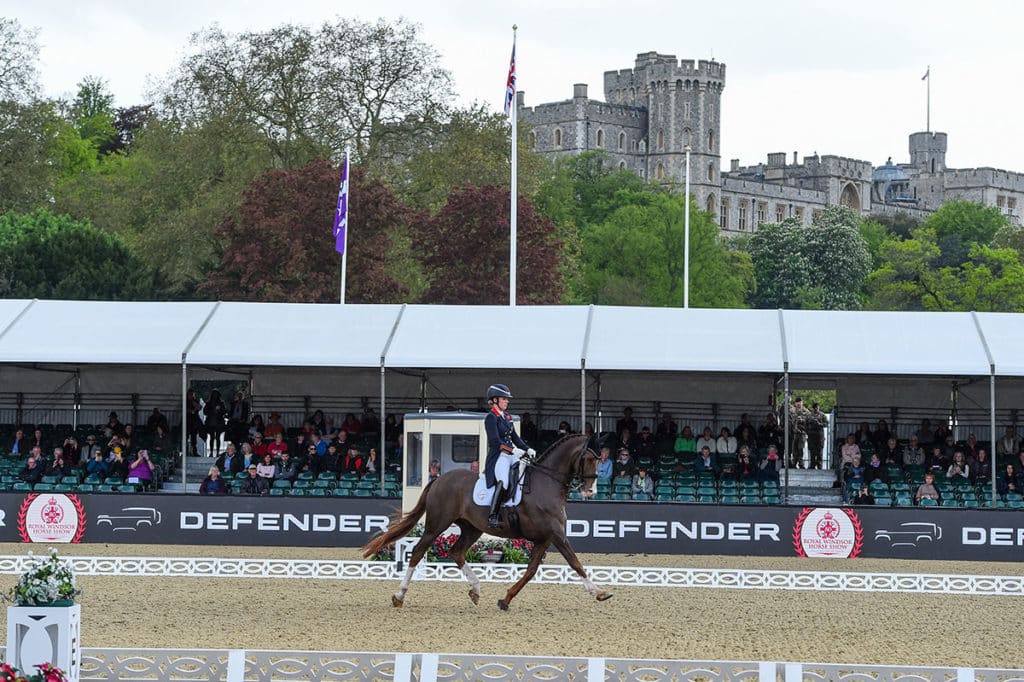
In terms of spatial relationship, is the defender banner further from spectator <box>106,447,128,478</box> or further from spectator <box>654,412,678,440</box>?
spectator <box>654,412,678,440</box>

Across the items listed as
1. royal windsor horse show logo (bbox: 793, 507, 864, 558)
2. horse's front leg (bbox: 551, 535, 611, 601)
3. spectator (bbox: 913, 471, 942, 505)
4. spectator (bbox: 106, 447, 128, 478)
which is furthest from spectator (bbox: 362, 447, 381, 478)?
horse's front leg (bbox: 551, 535, 611, 601)

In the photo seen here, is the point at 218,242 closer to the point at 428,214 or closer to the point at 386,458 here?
the point at 428,214

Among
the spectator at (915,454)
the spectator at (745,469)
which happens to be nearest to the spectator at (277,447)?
the spectator at (745,469)

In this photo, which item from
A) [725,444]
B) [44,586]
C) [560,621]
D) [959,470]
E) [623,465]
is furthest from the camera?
[725,444]

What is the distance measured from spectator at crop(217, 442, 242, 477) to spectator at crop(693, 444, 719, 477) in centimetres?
800

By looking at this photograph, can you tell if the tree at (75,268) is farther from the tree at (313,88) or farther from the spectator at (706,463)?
the spectator at (706,463)

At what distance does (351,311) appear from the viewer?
2742 cm

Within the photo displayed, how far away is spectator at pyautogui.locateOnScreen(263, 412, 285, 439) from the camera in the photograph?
94.0ft

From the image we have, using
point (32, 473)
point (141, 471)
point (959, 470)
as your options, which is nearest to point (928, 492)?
point (959, 470)

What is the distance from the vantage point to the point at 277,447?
2742 centimetres

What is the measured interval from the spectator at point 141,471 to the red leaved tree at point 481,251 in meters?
21.0

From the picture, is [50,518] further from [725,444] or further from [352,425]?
[725,444]

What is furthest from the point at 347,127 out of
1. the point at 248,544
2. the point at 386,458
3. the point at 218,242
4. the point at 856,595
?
the point at 856,595

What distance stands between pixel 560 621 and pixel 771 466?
39.9 ft
